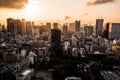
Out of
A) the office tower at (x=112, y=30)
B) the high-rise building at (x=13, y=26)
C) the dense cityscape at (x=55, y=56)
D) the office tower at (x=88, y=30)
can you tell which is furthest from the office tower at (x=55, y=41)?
the office tower at (x=112, y=30)

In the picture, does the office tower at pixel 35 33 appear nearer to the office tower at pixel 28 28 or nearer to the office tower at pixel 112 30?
the office tower at pixel 28 28

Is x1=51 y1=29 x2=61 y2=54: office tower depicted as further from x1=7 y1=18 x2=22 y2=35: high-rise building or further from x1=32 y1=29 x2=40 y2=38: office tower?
x1=32 y1=29 x2=40 y2=38: office tower

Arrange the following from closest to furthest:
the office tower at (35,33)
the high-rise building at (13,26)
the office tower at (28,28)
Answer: the high-rise building at (13,26) → the office tower at (35,33) → the office tower at (28,28)

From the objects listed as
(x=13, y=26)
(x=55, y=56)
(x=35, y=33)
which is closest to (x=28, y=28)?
(x=35, y=33)

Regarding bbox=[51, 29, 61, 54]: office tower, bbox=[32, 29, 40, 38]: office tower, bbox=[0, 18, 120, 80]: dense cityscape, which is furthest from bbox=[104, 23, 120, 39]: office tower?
bbox=[51, 29, 61, 54]: office tower

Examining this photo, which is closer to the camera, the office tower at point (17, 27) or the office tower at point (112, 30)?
the office tower at point (17, 27)

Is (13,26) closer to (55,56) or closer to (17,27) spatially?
(17,27)

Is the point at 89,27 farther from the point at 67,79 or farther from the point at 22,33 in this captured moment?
the point at 67,79

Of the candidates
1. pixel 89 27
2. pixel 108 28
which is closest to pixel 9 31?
pixel 89 27
